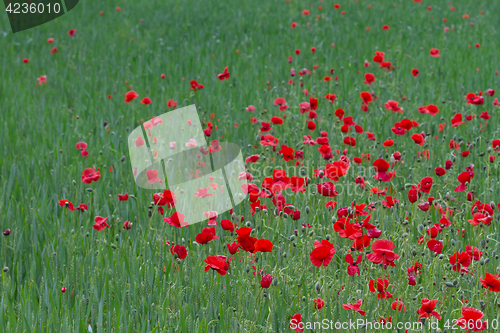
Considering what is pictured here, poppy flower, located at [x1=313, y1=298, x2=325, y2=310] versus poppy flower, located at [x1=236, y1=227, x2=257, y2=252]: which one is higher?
poppy flower, located at [x1=236, y1=227, x2=257, y2=252]

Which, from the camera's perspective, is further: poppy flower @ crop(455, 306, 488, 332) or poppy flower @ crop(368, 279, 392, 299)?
poppy flower @ crop(368, 279, 392, 299)

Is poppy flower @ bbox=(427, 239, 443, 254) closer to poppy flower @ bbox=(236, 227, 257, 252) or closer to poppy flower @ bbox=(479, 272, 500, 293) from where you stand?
poppy flower @ bbox=(479, 272, 500, 293)

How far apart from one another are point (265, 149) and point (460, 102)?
2.19 metres

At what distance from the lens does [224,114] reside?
4664 millimetres

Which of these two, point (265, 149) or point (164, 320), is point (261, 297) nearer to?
point (164, 320)

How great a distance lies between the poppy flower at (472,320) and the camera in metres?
1.51

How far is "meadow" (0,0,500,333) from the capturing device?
189 centimetres

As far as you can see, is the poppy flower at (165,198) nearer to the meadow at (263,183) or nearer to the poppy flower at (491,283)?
the meadow at (263,183)

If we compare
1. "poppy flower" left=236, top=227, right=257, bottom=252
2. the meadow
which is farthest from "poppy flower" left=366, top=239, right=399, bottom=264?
"poppy flower" left=236, top=227, right=257, bottom=252

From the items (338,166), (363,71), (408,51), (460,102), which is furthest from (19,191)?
(408,51)

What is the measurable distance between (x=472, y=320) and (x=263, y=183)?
1.02 m

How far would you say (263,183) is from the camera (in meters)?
2.29

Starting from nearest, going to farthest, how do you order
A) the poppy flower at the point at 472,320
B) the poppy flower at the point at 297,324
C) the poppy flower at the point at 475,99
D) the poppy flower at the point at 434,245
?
1. the poppy flower at the point at 472,320
2. the poppy flower at the point at 297,324
3. the poppy flower at the point at 434,245
4. the poppy flower at the point at 475,99

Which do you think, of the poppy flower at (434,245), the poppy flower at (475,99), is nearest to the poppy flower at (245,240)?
the poppy flower at (434,245)
